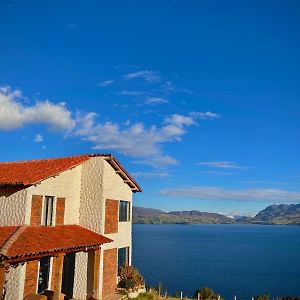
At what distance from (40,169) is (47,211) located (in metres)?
2.65

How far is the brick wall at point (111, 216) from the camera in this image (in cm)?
2348

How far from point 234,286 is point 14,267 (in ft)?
162

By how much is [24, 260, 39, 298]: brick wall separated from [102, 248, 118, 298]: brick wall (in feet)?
16.5

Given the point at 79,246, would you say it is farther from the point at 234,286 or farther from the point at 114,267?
the point at 234,286

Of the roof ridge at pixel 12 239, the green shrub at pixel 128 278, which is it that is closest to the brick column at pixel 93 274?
the green shrub at pixel 128 278

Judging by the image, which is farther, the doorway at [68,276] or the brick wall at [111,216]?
the brick wall at [111,216]

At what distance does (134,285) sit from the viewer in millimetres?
24406

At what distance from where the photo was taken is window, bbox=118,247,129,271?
82.6ft

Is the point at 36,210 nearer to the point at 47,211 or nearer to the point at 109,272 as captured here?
the point at 47,211

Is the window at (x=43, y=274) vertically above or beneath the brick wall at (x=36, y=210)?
beneath

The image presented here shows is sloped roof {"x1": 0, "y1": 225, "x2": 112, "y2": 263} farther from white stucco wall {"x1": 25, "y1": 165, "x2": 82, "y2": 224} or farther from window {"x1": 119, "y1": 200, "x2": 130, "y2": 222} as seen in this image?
window {"x1": 119, "y1": 200, "x2": 130, "y2": 222}

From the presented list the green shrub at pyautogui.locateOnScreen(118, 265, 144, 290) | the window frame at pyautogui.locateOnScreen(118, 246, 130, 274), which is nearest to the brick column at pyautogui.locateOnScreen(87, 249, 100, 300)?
the green shrub at pyautogui.locateOnScreen(118, 265, 144, 290)

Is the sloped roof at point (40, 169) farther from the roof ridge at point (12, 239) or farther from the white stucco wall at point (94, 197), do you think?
the roof ridge at point (12, 239)

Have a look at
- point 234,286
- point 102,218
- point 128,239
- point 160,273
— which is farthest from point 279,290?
point 102,218
